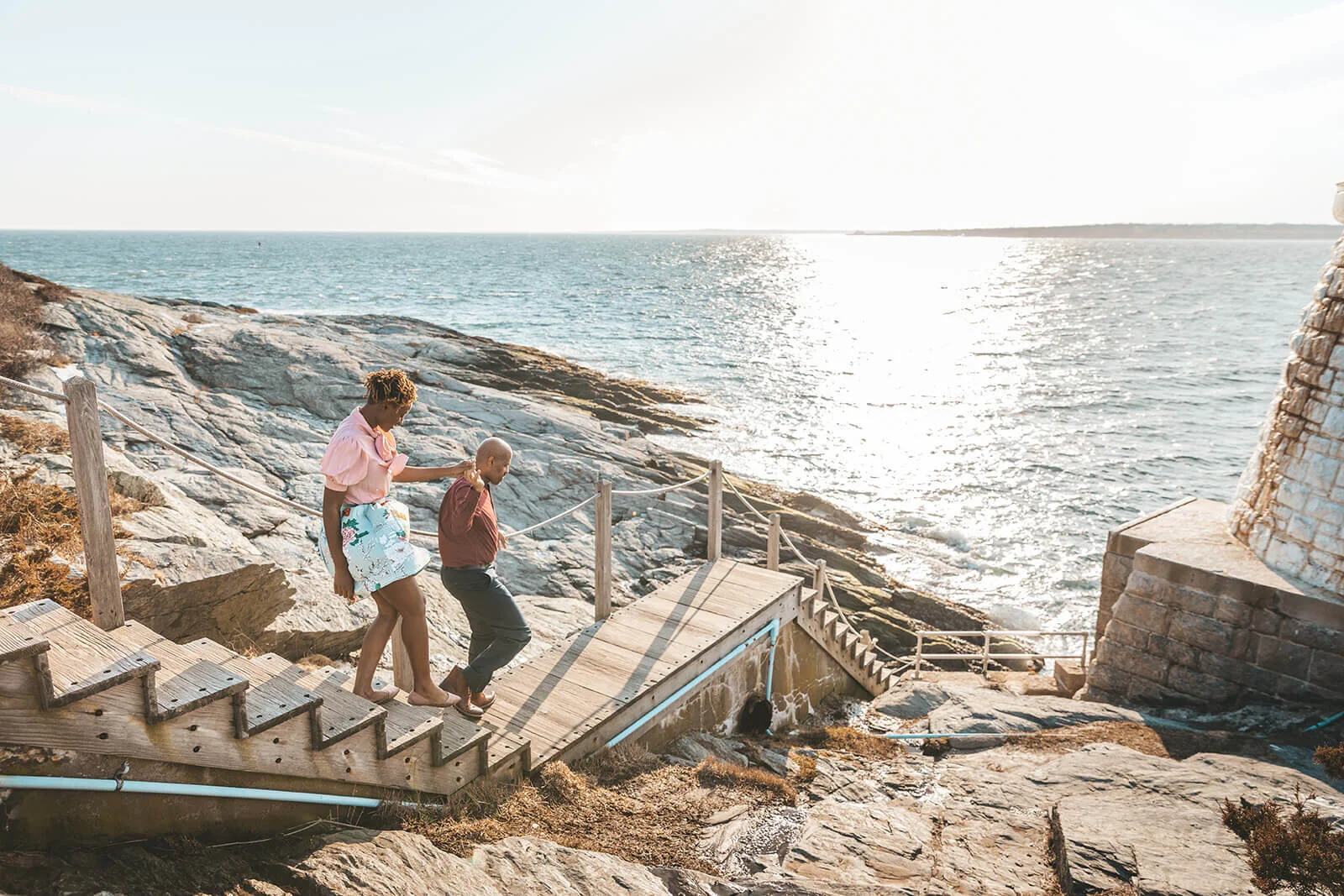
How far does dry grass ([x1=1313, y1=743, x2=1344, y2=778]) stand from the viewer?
7204 millimetres

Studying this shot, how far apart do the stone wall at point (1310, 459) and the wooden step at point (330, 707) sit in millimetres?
9889

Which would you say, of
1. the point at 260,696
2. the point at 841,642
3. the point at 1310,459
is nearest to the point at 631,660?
the point at 260,696

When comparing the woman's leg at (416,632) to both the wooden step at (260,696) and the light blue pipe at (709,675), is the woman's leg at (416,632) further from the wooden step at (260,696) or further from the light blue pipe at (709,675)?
the light blue pipe at (709,675)

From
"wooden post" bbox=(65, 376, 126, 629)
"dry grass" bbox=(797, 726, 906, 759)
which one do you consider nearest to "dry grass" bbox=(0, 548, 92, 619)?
"wooden post" bbox=(65, 376, 126, 629)

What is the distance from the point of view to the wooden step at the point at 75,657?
9.64 ft

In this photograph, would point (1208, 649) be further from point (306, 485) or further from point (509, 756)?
point (306, 485)

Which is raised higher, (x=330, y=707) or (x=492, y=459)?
(x=492, y=459)

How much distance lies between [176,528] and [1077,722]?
32.5 feet

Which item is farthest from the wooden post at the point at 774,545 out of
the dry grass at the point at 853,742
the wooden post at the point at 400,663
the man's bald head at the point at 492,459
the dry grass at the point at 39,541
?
the dry grass at the point at 39,541

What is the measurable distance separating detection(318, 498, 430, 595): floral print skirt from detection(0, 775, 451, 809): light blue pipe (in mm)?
1133

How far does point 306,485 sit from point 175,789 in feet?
31.9

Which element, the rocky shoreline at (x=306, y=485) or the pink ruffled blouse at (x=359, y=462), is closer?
the pink ruffled blouse at (x=359, y=462)

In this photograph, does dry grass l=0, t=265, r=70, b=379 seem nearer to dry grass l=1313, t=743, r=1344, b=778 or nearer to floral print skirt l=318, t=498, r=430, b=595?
floral print skirt l=318, t=498, r=430, b=595

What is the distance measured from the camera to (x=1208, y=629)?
916 centimetres
